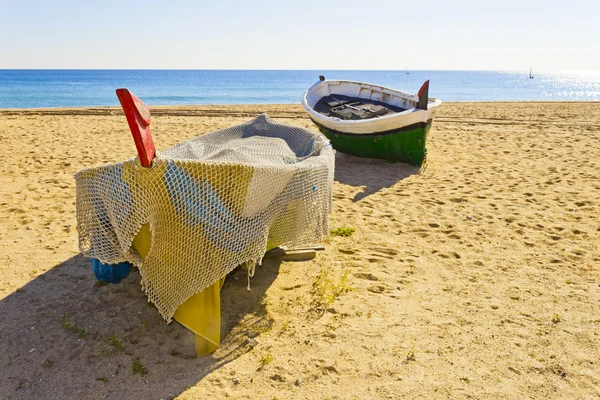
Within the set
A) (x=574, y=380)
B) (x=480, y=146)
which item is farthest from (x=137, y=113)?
(x=480, y=146)

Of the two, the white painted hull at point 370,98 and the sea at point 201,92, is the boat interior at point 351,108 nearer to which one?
the white painted hull at point 370,98

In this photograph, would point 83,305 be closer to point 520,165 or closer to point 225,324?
point 225,324

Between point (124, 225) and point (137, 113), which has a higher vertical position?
point (137, 113)

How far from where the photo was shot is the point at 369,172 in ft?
29.2

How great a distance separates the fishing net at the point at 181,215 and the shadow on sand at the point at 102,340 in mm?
436

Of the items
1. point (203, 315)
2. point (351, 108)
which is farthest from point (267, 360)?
point (351, 108)

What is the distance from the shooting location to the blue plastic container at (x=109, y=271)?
13.6 feet

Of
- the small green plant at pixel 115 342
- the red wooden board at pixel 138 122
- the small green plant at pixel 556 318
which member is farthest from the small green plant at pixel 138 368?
the small green plant at pixel 556 318

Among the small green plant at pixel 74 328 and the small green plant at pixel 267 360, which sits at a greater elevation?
the small green plant at pixel 74 328

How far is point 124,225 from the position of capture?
10.7ft

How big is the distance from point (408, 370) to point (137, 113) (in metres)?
2.67

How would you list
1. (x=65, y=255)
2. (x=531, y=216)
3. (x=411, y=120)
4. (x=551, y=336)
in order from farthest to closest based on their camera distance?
(x=411, y=120), (x=531, y=216), (x=65, y=255), (x=551, y=336)

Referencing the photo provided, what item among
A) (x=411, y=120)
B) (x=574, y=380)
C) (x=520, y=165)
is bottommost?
(x=574, y=380)

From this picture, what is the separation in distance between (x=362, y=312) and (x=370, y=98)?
8601 millimetres
